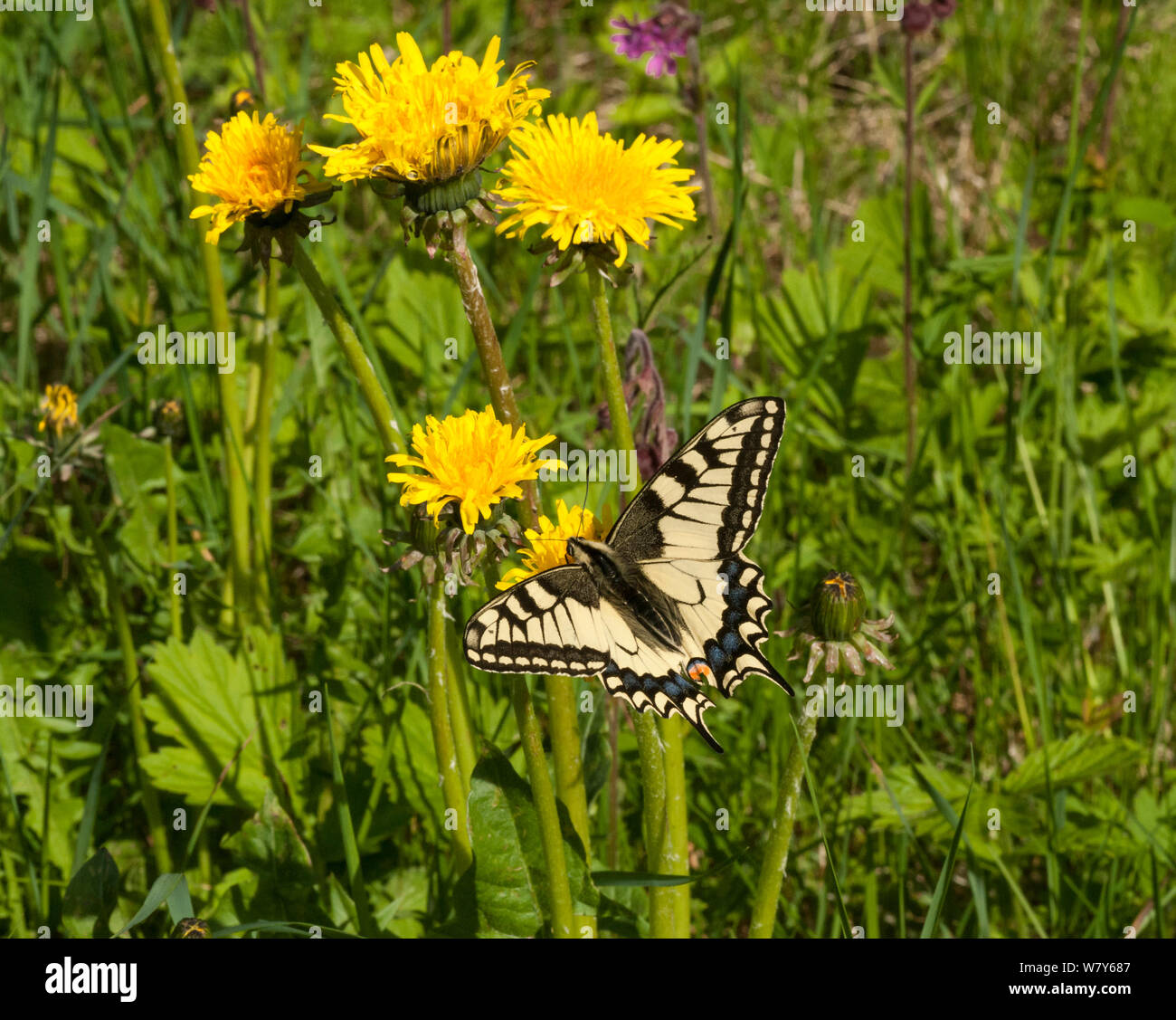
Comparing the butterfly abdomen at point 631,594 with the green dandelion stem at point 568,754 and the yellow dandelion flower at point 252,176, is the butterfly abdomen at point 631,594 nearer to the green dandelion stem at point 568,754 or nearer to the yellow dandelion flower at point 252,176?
the green dandelion stem at point 568,754

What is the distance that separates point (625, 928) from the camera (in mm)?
2023

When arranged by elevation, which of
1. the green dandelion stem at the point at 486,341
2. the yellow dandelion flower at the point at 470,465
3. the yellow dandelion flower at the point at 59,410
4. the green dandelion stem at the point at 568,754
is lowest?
the green dandelion stem at the point at 568,754

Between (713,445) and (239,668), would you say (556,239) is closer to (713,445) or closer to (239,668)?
(713,445)

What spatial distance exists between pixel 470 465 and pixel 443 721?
512 millimetres

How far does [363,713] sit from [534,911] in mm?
715

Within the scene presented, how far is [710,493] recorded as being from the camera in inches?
72.5

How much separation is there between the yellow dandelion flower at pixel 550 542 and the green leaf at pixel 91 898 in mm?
903

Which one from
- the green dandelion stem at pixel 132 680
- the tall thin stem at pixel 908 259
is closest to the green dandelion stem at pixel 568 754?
the green dandelion stem at pixel 132 680

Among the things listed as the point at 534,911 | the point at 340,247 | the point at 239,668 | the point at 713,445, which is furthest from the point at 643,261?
the point at 534,911

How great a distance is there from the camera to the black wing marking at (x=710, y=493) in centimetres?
175

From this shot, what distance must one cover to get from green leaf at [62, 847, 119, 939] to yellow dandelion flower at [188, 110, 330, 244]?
3.57 ft

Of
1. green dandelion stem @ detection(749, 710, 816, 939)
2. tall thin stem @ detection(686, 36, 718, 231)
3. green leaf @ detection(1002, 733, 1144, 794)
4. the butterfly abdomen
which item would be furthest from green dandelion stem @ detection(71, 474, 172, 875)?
tall thin stem @ detection(686, 36, 718, 231)

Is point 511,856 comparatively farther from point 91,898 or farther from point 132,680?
point 132,680

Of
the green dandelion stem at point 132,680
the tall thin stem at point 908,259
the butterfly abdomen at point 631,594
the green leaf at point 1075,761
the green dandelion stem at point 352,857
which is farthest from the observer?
the tall thin stem at point 908,259
